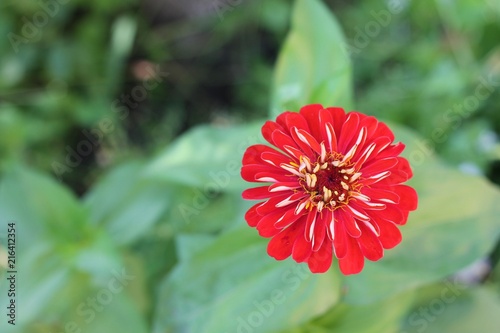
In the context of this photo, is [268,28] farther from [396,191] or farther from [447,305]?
[396,191]

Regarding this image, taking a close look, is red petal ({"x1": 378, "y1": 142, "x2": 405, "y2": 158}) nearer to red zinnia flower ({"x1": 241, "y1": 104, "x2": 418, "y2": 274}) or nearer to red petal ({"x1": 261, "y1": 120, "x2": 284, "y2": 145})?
red zinnia flower ({"x1": 241, "y1": 104, "x2": 418, "y2": 274})

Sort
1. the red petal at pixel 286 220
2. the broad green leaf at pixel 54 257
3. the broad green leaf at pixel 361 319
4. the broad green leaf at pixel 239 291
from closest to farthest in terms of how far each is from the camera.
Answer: the red petal at pixel 286 220, the broad green leaf at pixel 239 291, the broad green leaf at pixel 361 319, the broad green leaf at pixel 54 257

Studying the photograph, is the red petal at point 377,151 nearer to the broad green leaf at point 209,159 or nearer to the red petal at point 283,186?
the red petal at point 283,186

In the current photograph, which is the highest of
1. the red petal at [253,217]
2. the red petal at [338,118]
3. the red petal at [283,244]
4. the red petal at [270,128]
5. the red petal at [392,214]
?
the red petal at [270,128]

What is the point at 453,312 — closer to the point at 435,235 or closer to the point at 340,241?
the point at 435,235

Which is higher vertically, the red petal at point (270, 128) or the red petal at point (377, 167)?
the red petal at point (270, 128)

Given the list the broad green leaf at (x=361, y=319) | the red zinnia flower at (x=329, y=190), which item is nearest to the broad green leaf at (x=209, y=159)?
the broad green leaf at (x=361, y=319)

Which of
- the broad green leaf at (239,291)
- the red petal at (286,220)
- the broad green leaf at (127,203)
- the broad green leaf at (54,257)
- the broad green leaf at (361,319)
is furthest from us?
the broad green leaf at (127,203)

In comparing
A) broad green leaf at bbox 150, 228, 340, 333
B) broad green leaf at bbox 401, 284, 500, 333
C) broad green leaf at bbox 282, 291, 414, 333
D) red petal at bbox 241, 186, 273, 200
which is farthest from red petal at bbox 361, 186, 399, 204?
broad green leaf at bbox 401, 284, 500, 333
